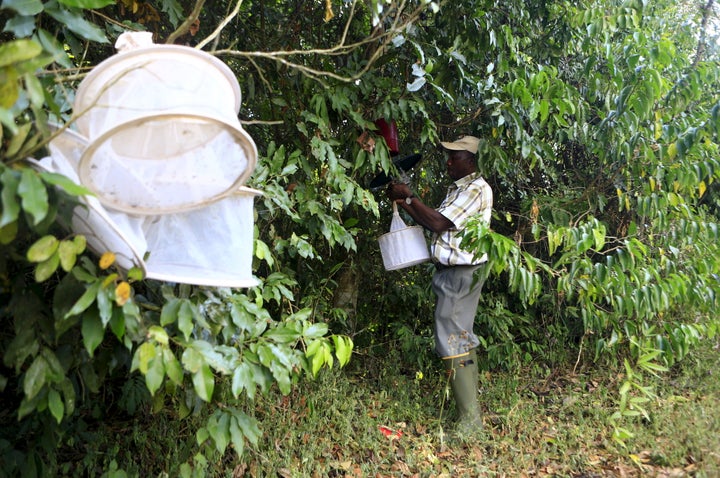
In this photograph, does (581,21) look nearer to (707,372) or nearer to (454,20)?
(454,20)

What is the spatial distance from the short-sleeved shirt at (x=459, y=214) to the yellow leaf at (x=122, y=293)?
2.22 metres

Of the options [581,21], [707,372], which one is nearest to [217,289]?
[581,21]

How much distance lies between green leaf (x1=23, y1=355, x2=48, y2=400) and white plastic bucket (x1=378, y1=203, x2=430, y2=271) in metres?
2.15

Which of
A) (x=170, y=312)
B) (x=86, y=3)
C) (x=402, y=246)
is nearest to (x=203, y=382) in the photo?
(x=170, y=312)

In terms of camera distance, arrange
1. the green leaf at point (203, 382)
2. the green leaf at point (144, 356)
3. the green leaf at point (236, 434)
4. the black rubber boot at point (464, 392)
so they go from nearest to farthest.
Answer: the green leaf at point (144, 356), the green leaf at point (203, 382), the green leaf at point (236, 434), the black rubber boot at point (464, 392)

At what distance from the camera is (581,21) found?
3555 millimetres

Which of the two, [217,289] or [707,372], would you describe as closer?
[217,289]

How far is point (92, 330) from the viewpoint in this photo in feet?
4.59

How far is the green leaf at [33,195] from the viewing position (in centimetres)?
111

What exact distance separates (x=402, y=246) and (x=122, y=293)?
214cm

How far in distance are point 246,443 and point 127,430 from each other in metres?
0.62

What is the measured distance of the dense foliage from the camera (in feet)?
5.47

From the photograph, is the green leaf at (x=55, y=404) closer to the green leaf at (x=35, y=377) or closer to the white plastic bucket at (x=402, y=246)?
the green leaf at (x=35, y=377)

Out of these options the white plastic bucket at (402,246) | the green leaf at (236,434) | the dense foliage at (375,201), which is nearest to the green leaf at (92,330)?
the dense foliage at (375,201)
